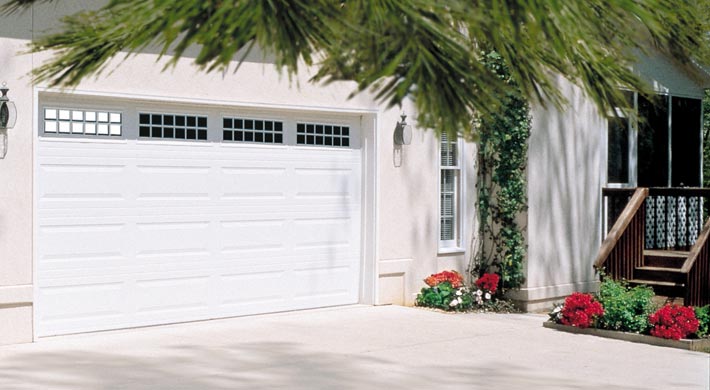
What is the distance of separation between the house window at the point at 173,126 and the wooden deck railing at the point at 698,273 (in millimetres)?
5465

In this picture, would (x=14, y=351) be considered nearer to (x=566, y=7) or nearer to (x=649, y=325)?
(x=649, y=325)

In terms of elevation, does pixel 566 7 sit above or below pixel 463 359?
above

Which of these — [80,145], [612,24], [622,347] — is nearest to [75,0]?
[80,145]

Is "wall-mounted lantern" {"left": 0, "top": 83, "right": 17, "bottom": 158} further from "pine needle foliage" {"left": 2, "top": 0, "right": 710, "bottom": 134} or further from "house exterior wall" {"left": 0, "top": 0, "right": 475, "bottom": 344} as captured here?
"pine needle foliage" {"left": 2, "top": 0, "right": 710, "bottom": 134}

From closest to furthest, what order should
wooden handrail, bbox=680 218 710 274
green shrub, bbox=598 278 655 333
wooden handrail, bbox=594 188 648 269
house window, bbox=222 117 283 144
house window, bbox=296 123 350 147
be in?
green shrub, bbox=598 278 655 333 < house window, bbox=222 117 283 144 < wooden handrail, bbox=680 218 710 274 < house window, bbox=296 123 350 147 < wooden handrail, bbox=594 188 648 269

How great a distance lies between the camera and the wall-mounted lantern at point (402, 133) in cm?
1221

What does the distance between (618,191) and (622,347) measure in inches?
157

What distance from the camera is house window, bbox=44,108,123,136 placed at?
9625 millimetres

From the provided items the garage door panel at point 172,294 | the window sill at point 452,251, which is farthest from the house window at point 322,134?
the garage door panel at point 172,294

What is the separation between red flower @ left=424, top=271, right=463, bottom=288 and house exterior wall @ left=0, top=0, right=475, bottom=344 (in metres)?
0.16

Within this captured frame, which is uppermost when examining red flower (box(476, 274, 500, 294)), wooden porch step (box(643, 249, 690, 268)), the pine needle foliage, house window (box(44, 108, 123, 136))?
house window (box(44, 108, 123, 136))

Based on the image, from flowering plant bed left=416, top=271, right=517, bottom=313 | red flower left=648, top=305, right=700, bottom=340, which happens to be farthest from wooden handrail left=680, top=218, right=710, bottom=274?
flowering plant bed left=416, top=271, right=517, bottom=313

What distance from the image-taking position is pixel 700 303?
11.5 meters

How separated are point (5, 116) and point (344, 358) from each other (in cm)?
365
